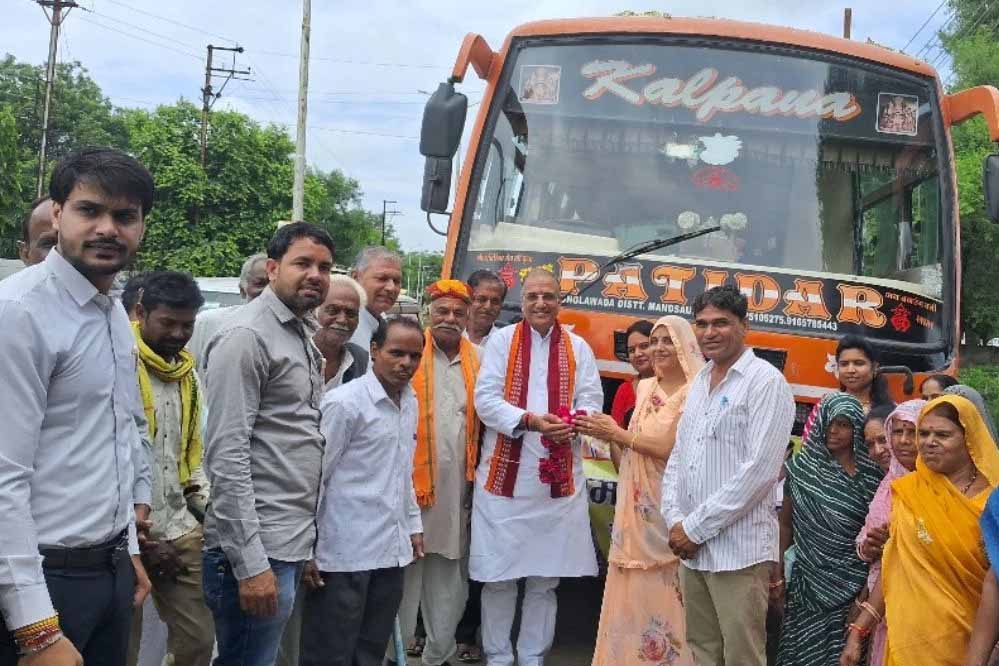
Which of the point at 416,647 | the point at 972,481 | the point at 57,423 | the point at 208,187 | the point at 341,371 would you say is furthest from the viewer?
the point at 208,187

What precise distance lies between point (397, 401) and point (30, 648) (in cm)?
191

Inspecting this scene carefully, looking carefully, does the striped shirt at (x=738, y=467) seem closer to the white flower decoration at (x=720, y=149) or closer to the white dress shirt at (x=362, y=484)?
the white dress shirt at (x=362, y=484)

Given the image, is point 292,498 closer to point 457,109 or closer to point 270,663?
point 270,663

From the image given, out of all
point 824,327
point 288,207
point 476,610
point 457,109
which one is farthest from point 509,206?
point 288,207

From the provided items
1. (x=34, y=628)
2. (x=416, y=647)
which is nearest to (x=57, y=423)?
(x=34, y=628)

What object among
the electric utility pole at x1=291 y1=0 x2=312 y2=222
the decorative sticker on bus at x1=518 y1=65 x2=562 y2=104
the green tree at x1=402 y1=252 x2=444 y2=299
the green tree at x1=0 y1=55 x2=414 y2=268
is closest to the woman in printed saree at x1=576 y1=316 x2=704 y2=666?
the decorative sticker on bus at x1=518 y1=65 x2=562 y2=104

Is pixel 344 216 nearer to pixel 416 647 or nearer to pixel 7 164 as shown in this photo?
pixel 7 164

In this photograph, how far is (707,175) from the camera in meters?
5.83

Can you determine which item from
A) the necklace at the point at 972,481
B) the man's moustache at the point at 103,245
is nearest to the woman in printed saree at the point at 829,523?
the necklace at the point at 972,481

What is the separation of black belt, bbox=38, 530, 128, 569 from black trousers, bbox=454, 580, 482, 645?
337 centimetres

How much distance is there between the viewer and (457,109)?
19.7 feet

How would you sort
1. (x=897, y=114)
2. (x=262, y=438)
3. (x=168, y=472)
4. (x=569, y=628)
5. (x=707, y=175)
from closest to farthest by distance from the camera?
(x=262, y=438) < (x=168, y=472) < (x=707, y=175) < (x=897, y=114) < (x=569, y=628)

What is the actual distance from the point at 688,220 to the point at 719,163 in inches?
14.8

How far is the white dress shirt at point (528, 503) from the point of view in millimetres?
4941
